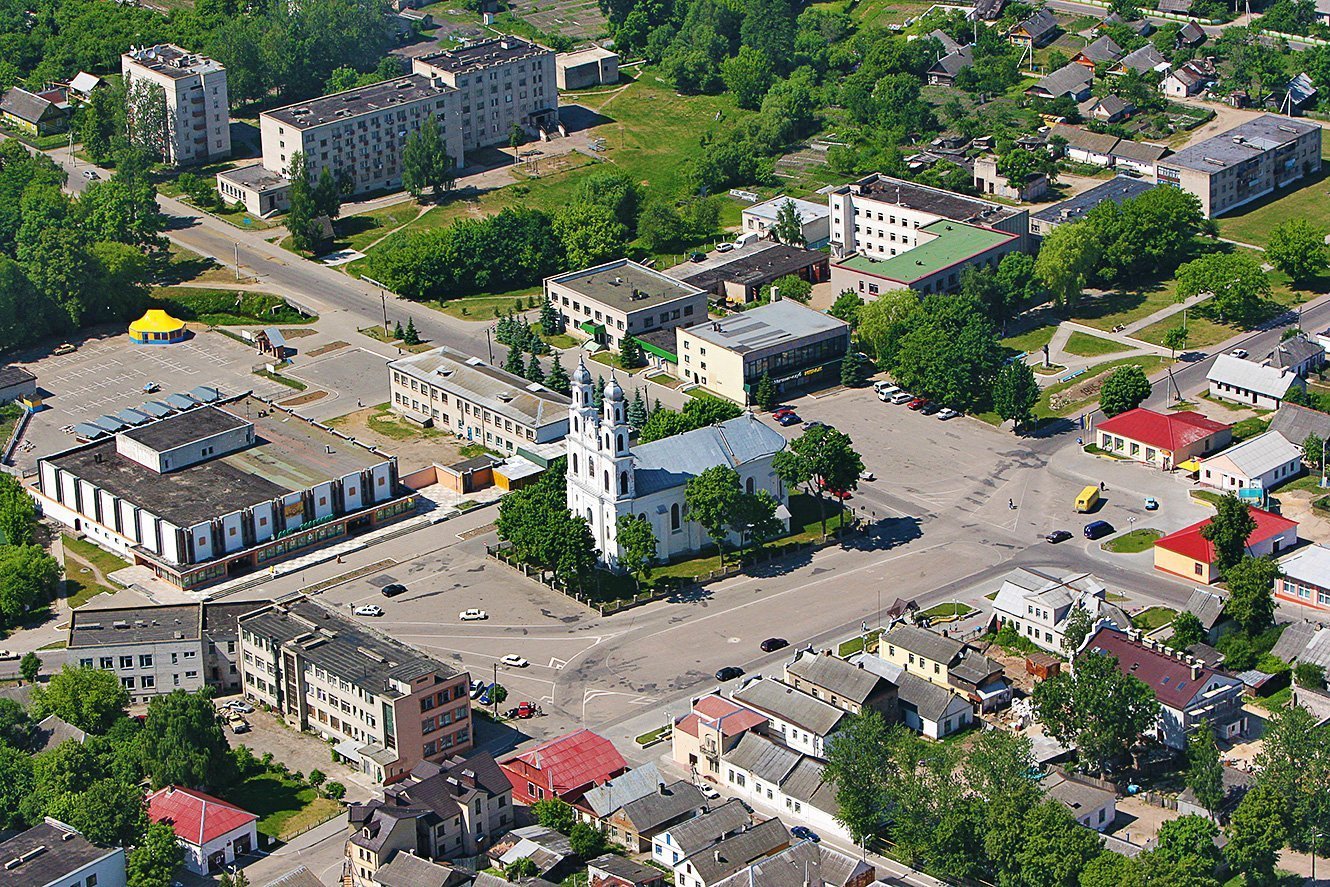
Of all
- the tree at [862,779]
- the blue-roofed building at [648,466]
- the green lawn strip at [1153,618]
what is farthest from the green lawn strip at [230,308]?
the tree at [862,779]

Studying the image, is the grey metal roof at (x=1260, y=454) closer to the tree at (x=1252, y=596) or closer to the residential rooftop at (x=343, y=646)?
the tree at (x=1252, y=596)

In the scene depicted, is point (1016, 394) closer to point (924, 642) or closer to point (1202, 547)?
point (1202, 547)

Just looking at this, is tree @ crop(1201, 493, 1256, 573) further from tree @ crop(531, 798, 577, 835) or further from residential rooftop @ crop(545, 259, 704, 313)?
residential rooftop @ crop(545, 259, 704, 313)

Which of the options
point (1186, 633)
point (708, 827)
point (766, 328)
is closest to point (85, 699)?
point (708, 827)

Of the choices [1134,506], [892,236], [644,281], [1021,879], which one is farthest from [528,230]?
[1021,879]

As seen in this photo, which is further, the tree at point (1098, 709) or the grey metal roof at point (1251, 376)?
the grey metal roof at point (1251, 376)

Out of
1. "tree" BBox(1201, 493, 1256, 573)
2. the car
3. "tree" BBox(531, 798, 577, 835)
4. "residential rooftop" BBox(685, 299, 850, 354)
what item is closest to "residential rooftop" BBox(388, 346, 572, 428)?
"residential rooftop" BBox(685, 299, 850, 354)

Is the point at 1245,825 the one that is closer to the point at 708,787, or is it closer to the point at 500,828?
the point at 708,787
